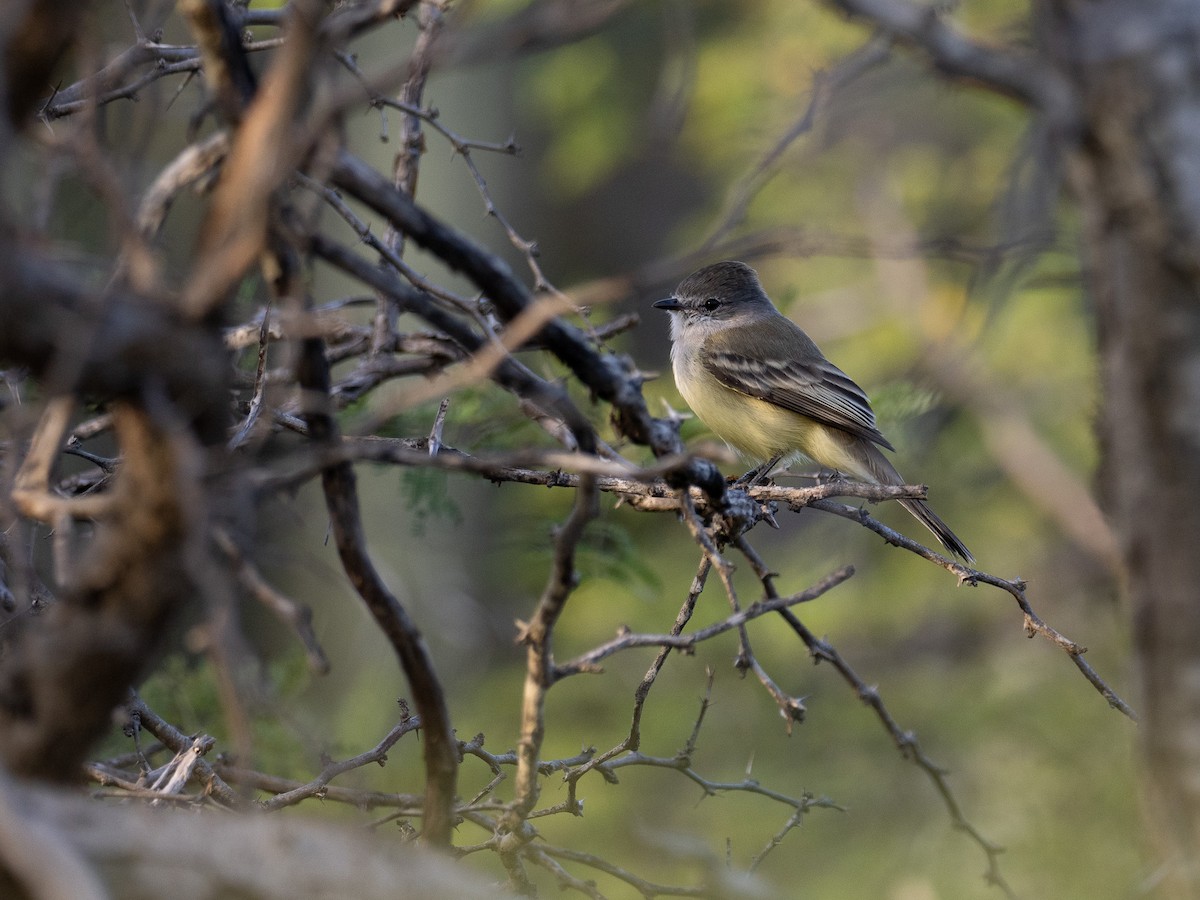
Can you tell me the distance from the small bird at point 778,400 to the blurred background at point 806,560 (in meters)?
0.26

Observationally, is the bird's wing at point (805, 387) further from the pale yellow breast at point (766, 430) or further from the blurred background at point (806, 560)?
the blurred background at point (806, 560)

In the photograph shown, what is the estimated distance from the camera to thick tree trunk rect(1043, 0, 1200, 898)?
2.25 meters

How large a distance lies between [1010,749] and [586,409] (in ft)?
15.8

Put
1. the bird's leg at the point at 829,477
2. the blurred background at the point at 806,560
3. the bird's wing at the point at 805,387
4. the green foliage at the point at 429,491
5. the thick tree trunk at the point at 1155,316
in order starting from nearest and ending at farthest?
the thick tree trunk at the point at 1155,316 < the bird's leg at the point at 829,477 < the green foliage at the point at 429,491 < the blurred background at the point at 806,560 < the bird's wing at the point at 805,387

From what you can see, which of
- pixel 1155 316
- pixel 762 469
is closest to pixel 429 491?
pixel 762 469

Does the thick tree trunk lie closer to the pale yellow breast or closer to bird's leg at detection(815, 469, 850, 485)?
bird's leg at detection(815, 469, 850, 485)

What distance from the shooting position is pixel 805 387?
688cm

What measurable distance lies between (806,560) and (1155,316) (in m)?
5.99

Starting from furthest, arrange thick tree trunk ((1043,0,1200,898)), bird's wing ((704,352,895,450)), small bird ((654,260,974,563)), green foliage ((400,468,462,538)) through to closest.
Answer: small bird ((654,260,974,563)) < bird's wing ((704,352,895,450)) < green foliage ((400,468,462,538)) < thick tree trunk ((1043,0,1200,898))

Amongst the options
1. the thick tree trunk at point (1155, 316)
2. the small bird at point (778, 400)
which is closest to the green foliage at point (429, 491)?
the small bird at point (778, 400)

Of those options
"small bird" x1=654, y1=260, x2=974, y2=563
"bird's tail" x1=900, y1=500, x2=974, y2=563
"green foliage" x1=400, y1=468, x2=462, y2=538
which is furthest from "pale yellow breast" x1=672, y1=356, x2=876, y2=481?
"green foliage" x1=400, y1=468, x2=462, y2=538

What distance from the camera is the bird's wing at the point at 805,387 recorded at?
21.6 feet

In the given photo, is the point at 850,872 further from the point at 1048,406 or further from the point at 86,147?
the point at 86,147

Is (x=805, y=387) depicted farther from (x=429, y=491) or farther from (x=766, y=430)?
(x=429, y=491)
